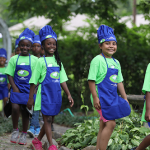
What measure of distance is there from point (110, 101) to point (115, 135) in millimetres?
1094

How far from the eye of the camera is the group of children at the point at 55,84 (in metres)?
3.37

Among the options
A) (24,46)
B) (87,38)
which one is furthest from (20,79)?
(87,38)

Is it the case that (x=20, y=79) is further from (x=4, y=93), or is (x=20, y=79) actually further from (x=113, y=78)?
(x=4, y=93)

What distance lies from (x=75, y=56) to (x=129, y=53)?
5.85 ft

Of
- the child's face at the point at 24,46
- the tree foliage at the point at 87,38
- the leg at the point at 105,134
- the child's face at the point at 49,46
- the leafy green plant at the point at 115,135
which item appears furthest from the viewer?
the tree foliage at the point at 87,38

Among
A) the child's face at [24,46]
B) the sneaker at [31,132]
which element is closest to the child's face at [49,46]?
the child's face at [24,46]

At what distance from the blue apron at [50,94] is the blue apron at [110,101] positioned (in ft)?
2.28

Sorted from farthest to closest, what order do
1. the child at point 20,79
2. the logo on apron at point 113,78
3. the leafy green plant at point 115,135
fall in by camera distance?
1. the child at point 20,79
2. the leafy green plant at point 115,135
3. the logo on apron at point 113,78

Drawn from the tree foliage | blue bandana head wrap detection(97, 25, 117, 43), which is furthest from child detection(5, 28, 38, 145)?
the tree foliage

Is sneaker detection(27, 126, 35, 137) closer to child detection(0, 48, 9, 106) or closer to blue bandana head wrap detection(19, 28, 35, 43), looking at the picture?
blue bandana head wrap detection(19, 28, 35, 43)

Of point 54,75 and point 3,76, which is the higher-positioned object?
point 54,75

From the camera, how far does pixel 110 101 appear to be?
3387mm

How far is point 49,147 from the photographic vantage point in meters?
3.70

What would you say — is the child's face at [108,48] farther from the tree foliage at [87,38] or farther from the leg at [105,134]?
the tree foliage at [87,38]
